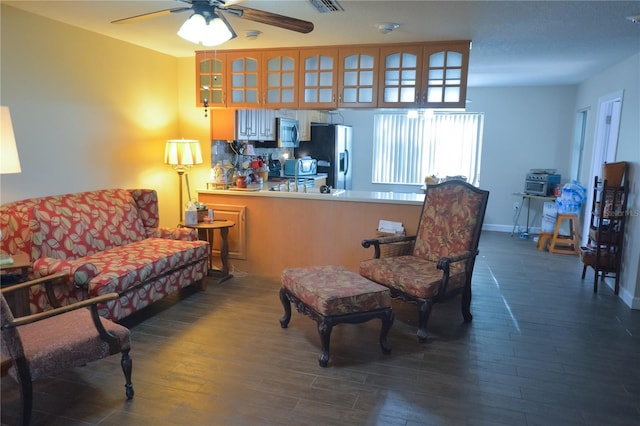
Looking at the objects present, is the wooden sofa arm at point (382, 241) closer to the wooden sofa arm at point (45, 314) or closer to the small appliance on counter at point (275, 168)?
the wooden sofa arm at point (45, 314)

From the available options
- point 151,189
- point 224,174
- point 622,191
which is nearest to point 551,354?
point 622,191

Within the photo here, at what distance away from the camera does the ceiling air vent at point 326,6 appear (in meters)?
2.86

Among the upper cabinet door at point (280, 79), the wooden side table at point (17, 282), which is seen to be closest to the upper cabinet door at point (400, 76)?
the upper cabinet door at point (280, 79)

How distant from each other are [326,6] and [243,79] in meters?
1.82

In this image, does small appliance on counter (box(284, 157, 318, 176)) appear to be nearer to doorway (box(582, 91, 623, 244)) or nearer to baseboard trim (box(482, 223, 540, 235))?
baseboard trim (box(482, 223, 540, 235))

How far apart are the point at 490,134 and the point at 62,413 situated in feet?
22.3

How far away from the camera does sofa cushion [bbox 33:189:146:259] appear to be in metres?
3.31

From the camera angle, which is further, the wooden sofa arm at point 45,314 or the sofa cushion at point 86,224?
the sofa cushion at point 86,224

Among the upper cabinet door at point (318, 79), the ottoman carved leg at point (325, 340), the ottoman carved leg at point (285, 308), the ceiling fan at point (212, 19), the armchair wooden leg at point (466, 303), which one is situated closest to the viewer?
the ceiling fan at point (212, 19)

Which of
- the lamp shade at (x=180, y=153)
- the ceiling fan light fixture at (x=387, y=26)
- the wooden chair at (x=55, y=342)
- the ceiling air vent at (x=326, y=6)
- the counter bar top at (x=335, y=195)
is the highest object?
the ceiling fan light fixture at (x=387, y=26)

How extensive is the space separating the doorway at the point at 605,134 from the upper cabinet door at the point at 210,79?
419 cm

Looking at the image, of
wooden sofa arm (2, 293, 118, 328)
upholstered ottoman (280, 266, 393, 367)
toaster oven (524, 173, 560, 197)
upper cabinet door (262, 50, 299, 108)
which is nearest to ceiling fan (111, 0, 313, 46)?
wooden sofa arm (2, 293, 118, 328)

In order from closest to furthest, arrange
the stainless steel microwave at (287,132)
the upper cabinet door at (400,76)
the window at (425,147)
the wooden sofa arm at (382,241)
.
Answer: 1. the wooden sofa arm at (382,241)
2. the upper cabinet door at (400,76)
3. the stainless steel microwave at (287,132)
4. the window at (425,147)

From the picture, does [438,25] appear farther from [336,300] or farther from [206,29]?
[336,300]
